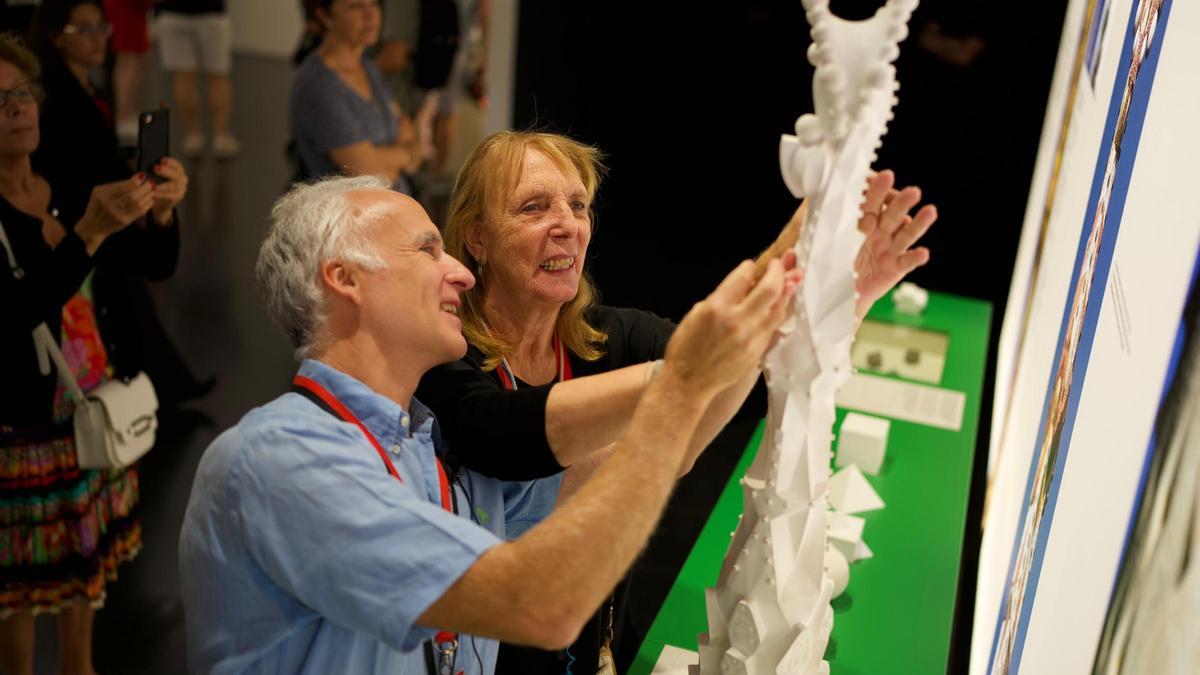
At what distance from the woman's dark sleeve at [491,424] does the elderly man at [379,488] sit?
96 mm

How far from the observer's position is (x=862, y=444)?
3.17m

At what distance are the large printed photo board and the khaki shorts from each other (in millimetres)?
7318

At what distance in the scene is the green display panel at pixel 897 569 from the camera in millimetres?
2309

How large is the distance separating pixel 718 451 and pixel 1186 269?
14.2ft

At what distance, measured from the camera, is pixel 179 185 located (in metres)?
Result: 3.08

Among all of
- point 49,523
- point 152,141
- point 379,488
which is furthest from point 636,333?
point 49,523

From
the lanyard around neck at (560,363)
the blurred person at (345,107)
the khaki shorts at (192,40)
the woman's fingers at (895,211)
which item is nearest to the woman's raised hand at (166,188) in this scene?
the blurred person at (345,107)

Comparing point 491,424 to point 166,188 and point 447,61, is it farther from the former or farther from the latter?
point 447,61

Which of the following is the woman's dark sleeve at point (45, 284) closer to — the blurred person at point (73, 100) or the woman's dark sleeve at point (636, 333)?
the blurred person at point (73, 100)

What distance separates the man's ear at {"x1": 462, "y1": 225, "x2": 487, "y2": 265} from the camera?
2.05 meters

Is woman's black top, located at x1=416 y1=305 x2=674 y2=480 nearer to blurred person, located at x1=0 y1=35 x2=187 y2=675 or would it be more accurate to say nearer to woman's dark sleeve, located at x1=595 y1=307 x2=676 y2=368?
woman's dark sleeve, located at x1=595 y1=307 x2=676 y2=368

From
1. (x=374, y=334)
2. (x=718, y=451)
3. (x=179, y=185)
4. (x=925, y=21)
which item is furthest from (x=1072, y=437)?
(x=925, y=21)

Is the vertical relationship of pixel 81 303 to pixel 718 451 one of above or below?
above

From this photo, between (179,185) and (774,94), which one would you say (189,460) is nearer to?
(179,185)
